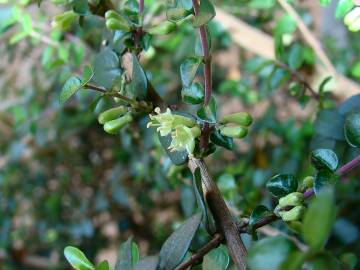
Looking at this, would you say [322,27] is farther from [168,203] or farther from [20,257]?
[20,257]

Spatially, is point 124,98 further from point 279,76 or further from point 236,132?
point 279,76

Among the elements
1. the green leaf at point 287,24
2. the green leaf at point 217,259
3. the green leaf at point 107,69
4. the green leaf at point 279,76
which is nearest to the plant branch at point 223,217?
the green leaf at point 217,259

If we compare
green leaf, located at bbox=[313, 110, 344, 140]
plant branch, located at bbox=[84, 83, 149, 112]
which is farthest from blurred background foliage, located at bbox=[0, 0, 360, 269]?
plant branch, located at bbox=[84, 83, 149, 112]

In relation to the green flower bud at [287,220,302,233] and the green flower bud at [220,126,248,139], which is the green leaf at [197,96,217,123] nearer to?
the green flower bud at [220,126,248,139]

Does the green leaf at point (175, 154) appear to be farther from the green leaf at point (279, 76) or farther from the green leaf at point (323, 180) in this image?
the green leaf at point (279, 76)

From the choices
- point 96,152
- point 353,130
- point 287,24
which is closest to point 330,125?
point 353,130

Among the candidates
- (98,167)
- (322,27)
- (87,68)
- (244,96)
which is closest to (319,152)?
(87,68)
